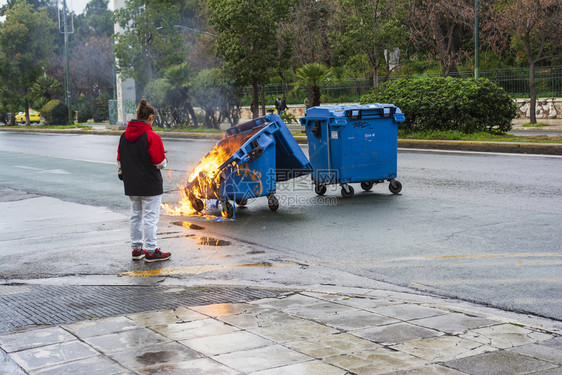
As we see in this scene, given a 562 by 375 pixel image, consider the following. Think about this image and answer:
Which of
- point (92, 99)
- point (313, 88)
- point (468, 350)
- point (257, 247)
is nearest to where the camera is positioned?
point (468, 350)

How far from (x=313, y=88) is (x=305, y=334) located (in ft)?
82.5

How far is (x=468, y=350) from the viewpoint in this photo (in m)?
4.52

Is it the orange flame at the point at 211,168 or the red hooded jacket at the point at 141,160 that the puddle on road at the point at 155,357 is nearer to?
the red hooded jacket at the point at 141,160

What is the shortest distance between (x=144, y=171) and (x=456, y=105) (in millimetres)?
15429

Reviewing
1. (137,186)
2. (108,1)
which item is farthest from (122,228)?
(108,1)

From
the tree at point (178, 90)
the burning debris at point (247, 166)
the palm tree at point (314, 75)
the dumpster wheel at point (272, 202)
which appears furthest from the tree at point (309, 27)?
the dumpster wheel at point (272, 202)

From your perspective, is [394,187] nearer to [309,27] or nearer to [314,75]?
[314,75]

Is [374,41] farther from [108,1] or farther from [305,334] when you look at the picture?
[108,1]

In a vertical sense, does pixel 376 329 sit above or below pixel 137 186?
below

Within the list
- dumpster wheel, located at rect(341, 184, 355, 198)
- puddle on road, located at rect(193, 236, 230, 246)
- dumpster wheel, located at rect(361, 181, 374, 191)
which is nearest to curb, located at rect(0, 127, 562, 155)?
dumpster wheel, located at rect(361, 181, 374, 191)

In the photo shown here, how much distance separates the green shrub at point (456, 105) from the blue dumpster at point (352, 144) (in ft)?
33.1

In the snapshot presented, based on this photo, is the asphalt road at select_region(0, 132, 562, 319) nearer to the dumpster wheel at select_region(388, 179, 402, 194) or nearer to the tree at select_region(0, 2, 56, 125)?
the dumpster wheel at select_region(388, 179, 402, 194)

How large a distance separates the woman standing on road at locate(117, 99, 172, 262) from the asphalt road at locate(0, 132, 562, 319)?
968 millimetres

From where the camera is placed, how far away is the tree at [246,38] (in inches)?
1280
